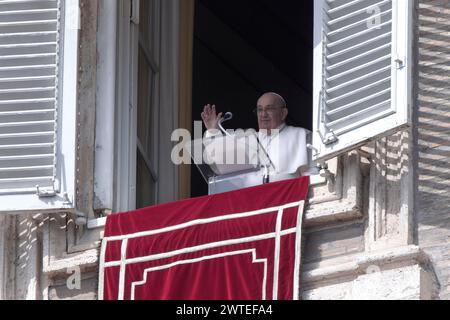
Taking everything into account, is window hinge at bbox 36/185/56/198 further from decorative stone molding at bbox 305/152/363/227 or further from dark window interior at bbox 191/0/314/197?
dark window interior at bbox 191/0/314/197

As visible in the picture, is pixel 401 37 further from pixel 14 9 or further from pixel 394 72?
pixel 14 9

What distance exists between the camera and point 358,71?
512 inches

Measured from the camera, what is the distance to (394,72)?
12.8 meters

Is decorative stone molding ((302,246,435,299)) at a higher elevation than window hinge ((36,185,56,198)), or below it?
below

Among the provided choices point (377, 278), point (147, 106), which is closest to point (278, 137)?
point (147, 106)

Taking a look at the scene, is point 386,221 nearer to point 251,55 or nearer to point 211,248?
point 211,248

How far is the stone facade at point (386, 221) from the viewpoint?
12.6 meters

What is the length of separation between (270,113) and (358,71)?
146 cm

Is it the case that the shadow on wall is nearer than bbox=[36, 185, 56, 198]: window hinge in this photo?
Yes

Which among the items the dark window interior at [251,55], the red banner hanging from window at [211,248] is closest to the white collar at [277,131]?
the red banner hanging from window at [211,248]

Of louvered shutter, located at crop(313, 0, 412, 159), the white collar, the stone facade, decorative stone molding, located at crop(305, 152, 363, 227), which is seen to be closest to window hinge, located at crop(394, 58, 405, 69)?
louvered shutter, located at crop(313, 0, 412, 159)

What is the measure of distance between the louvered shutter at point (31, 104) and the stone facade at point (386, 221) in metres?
0.36

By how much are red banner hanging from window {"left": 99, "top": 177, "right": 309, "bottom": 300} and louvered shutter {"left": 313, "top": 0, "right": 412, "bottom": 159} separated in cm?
33

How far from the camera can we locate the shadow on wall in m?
12.7
